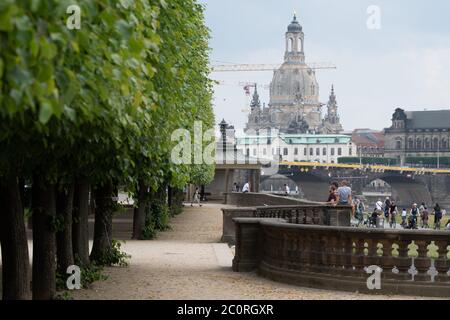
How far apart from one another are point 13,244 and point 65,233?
129 inches

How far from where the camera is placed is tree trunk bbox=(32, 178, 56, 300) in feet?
54.5


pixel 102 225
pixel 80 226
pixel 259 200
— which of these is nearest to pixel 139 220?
pixel 102 225

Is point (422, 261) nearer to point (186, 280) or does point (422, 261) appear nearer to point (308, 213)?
point (186, 280)

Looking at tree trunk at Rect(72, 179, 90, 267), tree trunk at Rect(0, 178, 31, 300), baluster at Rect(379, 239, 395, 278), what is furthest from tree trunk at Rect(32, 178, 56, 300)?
baluster at Rect(379, 239, 395, 278)

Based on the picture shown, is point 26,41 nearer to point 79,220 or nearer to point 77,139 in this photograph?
point 77,139

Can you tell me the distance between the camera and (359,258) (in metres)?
17.2

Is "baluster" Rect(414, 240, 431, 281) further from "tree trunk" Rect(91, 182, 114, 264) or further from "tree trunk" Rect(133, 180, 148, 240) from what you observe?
"tree trunk" Rect(133, 180, 148, 240)

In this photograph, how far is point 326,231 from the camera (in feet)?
58.4

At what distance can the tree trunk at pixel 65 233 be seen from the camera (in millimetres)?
18609

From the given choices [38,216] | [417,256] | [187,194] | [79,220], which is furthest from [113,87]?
[187,194]

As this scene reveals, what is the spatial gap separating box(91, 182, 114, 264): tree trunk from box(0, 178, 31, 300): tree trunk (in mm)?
7794

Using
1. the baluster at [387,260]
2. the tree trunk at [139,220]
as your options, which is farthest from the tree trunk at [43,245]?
the tree trunk at [139,220]

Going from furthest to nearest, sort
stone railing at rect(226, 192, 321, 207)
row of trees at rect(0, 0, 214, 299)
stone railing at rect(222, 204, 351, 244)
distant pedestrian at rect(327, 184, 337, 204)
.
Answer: stone railing at rect(226, 192, 321, 207)
distant pedestrian at rect(327, 184, 337, 204)
stone railing at rect(222, 204, 351, 244)
row of trees at rect(0, 0, 214, 299)

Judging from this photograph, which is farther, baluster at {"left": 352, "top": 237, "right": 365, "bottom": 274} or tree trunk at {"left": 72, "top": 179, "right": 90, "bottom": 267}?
tree trunk at {"left": 72, "top": 179, "right": 90, "bottom": 267}
